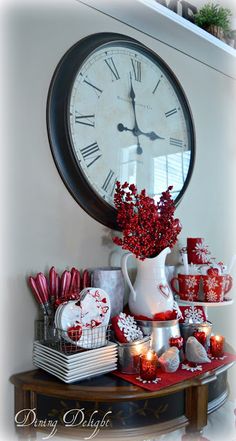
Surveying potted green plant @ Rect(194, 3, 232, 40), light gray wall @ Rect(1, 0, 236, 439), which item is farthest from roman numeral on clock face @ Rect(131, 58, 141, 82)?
potted green plant @ Rect(194, 3, 232, 40)

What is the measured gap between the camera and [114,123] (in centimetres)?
129

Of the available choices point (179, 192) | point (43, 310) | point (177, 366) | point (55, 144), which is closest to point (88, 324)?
point (43, 310)

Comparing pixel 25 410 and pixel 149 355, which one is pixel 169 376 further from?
pixel 25 410

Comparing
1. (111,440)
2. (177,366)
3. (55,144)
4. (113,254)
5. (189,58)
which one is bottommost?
(111,440)

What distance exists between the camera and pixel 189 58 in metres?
1.70

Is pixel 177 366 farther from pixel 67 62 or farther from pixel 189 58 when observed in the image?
pixel 189 58

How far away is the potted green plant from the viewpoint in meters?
1.75

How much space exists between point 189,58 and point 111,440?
1482mm

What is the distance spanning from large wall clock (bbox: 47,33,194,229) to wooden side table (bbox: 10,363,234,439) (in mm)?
506

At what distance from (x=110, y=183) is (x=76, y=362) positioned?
571 mm

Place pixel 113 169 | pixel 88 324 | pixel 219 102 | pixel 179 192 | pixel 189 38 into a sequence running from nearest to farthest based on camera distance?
pixel 88 324
pixel 113 169
pixel 179 192
pixel 189 38
pixel 219 102

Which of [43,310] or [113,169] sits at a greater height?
[113,169]

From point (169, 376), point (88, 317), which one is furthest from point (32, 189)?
point (169, 376)

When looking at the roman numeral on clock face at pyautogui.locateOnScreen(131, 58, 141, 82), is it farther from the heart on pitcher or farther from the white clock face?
the heart on pitcher
